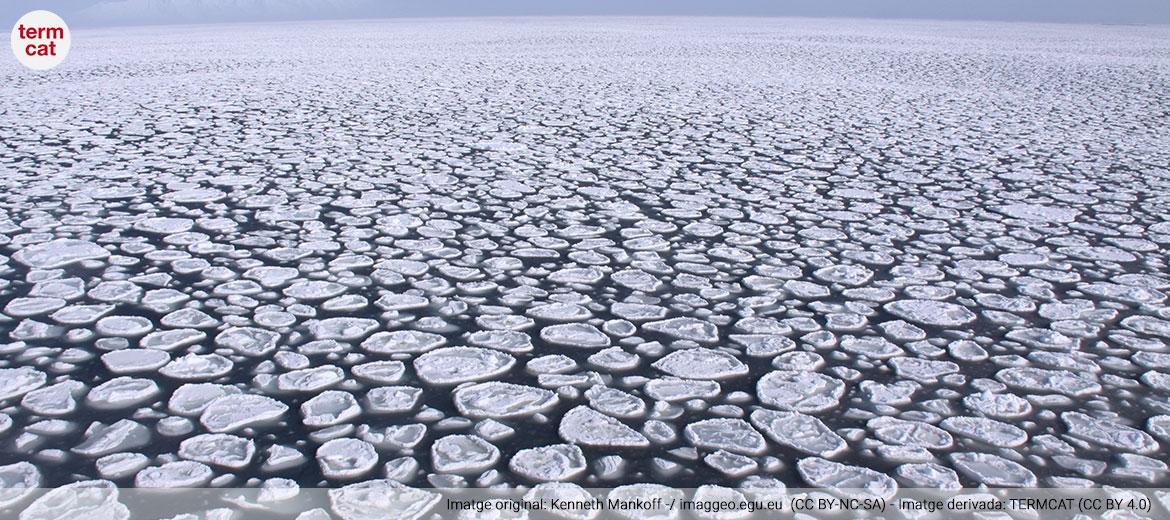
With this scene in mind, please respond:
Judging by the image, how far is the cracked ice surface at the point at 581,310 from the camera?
194 cm

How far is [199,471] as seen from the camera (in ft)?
6.01

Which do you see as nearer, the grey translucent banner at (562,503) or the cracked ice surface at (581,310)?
the grey translucent banner at (562,503)

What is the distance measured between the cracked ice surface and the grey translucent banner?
35 mm

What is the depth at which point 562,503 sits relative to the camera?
1752 millimetres

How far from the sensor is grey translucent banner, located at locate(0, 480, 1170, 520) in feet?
5.57

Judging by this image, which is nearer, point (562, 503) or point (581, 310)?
point (562, 503)

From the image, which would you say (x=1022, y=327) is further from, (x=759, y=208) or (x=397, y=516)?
(x=397, y=516)

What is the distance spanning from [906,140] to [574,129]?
2369 millimetres

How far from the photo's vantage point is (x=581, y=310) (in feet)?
9.25

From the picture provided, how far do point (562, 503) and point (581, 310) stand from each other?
1.11 metres

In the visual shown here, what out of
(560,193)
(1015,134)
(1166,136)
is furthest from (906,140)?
(560,193)

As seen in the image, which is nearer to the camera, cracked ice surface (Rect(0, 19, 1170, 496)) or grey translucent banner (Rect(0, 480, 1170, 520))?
grey translucent banner (Rect(0, 480, 1170, 520))

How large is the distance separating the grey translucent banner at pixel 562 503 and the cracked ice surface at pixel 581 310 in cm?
3

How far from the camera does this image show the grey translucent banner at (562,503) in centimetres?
170
